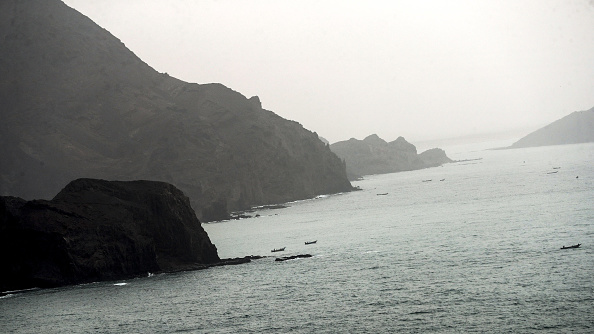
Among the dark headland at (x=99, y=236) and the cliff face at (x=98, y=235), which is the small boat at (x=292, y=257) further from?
the cliff face at (x=98, y=235)

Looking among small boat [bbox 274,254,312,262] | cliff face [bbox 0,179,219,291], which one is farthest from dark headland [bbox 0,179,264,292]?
small boat [bbox 274,254,312,262]

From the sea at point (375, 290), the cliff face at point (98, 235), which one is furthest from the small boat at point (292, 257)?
the cliff face at point (98, 235)

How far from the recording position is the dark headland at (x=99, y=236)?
83812 millimetres

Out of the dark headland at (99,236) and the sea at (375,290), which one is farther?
the dark headland at (99,236)

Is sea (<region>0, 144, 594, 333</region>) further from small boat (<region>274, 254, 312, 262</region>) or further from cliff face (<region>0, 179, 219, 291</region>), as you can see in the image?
cliff face (<region>0, 179, 219, 291</region>)

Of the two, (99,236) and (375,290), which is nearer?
(375,290)

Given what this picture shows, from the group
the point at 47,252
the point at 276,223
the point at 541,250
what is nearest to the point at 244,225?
the point at 276,223

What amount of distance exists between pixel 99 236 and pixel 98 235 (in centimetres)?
19

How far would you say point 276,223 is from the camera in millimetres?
161000

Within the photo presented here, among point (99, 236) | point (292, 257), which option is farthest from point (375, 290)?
point (99, 236)

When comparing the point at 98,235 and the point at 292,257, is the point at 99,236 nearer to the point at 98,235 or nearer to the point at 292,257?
the point at 98,235

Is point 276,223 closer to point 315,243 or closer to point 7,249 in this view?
point 315,243

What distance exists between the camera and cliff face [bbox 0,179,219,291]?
8381cm

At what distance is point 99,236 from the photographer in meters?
86.9
